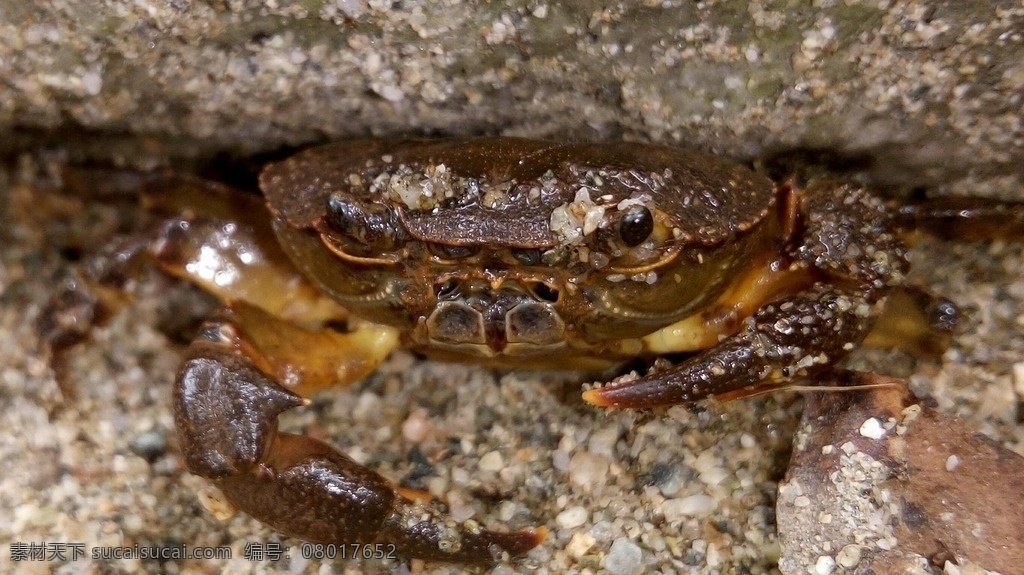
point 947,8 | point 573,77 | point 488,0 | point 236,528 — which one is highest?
point 947,8

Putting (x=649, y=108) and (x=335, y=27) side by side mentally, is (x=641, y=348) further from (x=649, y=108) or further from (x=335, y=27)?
(x=335, y=27)

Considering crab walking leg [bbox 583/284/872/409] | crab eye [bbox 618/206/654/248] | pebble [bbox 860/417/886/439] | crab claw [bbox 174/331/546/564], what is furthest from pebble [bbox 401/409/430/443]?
pebble [bbox 860/417/886/439]

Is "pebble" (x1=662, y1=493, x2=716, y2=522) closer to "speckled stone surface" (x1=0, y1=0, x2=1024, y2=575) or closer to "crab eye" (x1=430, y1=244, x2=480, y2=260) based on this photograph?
"speckled stone surface" (x1=0, y1=0, x2=1024, y2=575)

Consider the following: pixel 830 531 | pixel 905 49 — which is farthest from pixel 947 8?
pixel 830 531

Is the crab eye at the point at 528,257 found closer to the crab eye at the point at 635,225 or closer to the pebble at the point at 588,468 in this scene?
the crab eye at the point at 635,225

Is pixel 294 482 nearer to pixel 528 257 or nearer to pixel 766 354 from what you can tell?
pixel 528 257

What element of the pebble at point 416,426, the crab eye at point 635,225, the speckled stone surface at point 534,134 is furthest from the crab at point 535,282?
the pebble at point 416,426

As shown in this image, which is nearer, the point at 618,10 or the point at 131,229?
the point at 618,10
